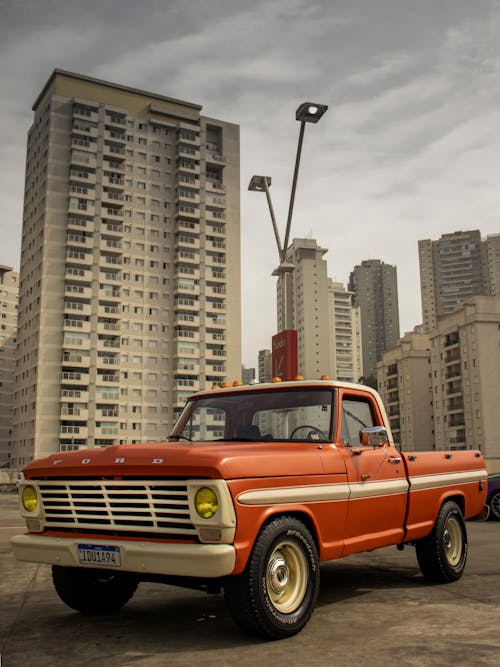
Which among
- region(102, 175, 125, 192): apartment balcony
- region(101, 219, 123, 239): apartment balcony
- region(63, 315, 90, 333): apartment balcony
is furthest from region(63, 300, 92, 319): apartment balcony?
region(102, 175, 125, 192): apartment balcony

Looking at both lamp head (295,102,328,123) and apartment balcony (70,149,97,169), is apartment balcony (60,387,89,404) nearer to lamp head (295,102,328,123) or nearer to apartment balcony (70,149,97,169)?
apartment balcony (70,149,97,169)

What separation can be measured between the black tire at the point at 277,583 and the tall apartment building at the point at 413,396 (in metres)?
104

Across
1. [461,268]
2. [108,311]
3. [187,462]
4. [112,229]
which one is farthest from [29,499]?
[461,268]

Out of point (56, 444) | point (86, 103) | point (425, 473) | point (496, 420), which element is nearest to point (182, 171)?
point (86, 103)

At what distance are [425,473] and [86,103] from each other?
8771 centimetres

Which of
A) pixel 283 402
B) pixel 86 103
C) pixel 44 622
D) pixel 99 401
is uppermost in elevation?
pixel 86 103

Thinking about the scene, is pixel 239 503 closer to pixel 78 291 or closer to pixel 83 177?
pixel 78 291

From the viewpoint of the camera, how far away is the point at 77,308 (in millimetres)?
82375

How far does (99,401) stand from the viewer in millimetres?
81500

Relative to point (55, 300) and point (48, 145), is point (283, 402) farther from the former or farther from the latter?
point (48, 145)

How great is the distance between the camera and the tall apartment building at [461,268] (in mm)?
175000

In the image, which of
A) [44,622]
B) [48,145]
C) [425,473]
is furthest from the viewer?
[48,145]

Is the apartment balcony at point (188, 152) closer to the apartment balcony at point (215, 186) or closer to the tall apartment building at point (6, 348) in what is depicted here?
the apartment balcony at point (215, 186)

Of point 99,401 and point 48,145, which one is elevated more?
point 48,145
